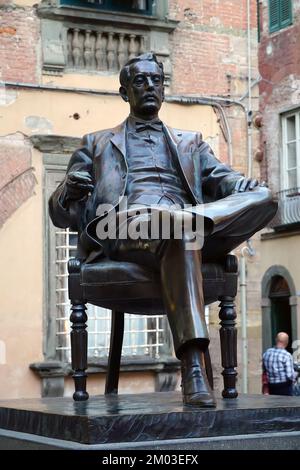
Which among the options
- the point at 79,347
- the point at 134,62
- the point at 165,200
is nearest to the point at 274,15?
the point at 134,62

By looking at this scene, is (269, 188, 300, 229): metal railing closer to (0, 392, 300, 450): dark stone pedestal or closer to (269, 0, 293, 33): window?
(269, 0, 293, 33): window

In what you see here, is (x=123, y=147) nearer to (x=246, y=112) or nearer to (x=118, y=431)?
(x=118, y=431)

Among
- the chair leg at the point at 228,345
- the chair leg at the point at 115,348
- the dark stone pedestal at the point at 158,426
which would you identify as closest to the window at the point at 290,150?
the chair leg at the point at 115,348

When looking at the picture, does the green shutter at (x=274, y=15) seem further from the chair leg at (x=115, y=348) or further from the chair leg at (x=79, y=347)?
the chair leg at (x=79, y=347)

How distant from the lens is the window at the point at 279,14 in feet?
73.0

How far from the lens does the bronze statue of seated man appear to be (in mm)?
4941

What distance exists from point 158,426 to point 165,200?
147 centimetres

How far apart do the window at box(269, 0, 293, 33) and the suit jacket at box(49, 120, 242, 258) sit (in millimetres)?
16806

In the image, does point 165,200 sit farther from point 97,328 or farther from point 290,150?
point 290,150

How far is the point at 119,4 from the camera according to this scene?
12.3 meters

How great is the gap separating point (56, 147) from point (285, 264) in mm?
11160

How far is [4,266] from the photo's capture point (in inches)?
444

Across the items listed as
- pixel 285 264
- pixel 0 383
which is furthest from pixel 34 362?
pixel 285 264

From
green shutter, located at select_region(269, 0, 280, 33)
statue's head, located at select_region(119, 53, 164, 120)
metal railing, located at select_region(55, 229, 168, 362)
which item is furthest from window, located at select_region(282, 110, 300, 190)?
statue's head, located at select_region(119, 53, 164, 120)
